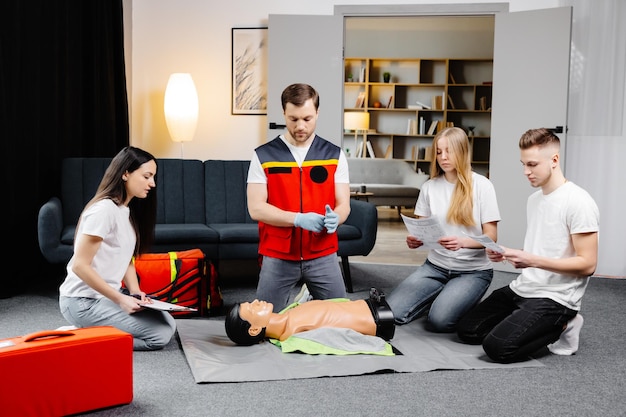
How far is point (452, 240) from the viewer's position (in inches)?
123

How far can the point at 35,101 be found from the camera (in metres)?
4.33

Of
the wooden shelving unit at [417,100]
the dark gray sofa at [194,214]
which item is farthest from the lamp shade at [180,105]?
the wooden shelving unit at [417,100]

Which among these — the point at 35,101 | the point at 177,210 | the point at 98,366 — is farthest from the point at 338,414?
the point at 35,101

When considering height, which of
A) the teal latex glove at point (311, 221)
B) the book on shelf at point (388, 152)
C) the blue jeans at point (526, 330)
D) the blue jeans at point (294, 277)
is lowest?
the blue jeans at point (526, 330)

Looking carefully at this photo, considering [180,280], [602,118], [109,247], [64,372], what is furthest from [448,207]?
[602,118]

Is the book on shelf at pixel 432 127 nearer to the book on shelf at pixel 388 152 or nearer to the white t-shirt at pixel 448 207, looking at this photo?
the book on shelf at pixel 388 152

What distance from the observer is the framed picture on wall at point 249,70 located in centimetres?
590

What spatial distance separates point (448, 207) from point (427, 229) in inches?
10.3

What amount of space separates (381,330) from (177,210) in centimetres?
216

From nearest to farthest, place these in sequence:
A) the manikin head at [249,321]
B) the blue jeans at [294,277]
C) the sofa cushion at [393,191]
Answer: the manikin head at [249,321]
the blue jeans at [294,277]
the sofa cushion at [393,191]

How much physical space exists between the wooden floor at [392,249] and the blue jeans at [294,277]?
2.61m

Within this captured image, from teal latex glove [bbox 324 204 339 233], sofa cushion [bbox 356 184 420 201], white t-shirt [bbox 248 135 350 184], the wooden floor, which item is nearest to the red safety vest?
white t-shirt [bbox 248 135 350 184]

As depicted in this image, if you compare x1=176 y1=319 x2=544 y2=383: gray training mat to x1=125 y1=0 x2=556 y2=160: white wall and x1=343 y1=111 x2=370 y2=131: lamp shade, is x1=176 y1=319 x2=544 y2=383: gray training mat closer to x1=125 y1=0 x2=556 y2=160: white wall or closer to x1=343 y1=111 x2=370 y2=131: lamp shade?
x1=125 y1=0 x2=556 y2=160: white wall

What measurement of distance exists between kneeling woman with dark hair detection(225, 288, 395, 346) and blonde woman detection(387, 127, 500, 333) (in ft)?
1.31
